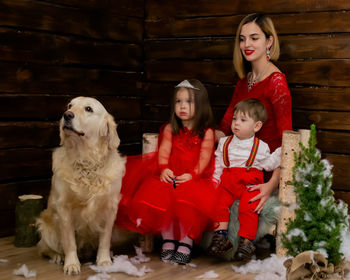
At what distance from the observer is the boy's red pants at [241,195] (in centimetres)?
292

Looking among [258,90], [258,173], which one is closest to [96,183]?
[258,173]

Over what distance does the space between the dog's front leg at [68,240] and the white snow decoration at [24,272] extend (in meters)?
0.18

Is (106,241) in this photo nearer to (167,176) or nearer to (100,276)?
(100,276)

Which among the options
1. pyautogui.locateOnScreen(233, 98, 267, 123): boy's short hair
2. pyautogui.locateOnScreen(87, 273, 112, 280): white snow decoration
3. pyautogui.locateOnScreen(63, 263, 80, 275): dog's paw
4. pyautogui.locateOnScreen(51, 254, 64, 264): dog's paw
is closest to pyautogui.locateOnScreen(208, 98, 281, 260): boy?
pyautogui.locateOnScreen(233, 98, 267, 123): boy's short hair

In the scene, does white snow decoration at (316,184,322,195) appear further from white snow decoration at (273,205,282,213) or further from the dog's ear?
the dog's ear

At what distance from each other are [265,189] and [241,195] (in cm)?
15

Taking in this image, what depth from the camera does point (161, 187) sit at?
9.77 ft

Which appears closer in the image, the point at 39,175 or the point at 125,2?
the point at 39,175

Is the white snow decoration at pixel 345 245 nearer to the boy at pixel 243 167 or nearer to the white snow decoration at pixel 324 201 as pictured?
the white snow decoration at pixel 324 201

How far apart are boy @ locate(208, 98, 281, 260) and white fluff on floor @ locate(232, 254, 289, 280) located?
0.07 m

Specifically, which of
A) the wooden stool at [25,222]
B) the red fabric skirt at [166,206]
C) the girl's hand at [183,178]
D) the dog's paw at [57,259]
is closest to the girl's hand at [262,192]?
the red fabric skirt at [166,206]

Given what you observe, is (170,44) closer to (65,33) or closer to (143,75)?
(143,75)

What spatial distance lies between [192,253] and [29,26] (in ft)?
6.36

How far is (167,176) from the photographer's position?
10.1ft
